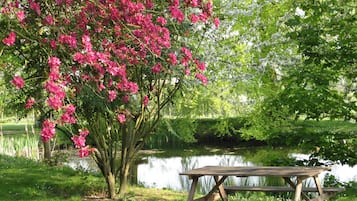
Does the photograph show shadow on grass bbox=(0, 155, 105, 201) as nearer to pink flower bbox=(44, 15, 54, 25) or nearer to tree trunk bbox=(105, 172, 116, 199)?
tree trunk bbox=(105, 172, 116, 199)

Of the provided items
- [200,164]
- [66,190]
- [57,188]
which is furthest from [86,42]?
[200,164]

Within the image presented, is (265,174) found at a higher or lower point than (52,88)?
lower

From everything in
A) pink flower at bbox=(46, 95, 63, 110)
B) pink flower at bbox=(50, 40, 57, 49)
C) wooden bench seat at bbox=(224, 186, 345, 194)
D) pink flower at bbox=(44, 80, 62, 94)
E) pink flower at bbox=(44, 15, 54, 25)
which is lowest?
wooden bench seat at bbox=(224, 186, 345, 194)

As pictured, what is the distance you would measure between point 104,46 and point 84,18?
405mm

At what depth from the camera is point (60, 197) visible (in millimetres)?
8070

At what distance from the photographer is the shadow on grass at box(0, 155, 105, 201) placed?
819 centimetres

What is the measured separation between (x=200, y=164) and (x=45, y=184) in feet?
25.9

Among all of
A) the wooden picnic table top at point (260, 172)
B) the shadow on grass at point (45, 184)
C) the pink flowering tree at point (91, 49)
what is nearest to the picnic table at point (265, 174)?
the wooden picnic table top at point (260, 172)

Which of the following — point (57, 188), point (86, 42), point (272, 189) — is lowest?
point (272, 189)

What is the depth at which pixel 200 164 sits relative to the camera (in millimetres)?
16297

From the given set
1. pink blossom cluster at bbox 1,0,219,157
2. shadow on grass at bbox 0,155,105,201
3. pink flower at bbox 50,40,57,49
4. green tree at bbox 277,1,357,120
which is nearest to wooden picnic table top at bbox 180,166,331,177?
pink blossom cluster at bbox 1,0,219,157

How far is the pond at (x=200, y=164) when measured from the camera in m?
11.8

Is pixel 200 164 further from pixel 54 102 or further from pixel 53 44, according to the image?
pixel 54 102

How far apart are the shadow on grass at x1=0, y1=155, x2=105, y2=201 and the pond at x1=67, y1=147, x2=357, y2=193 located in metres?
1.39
